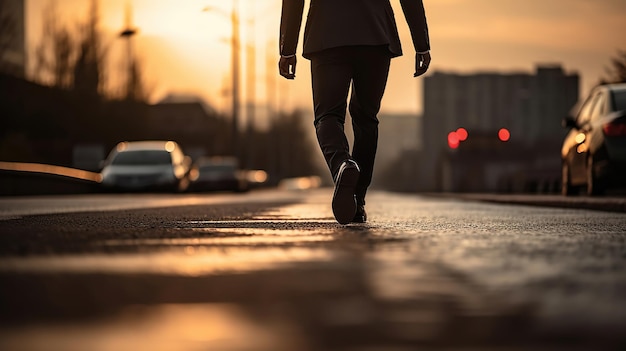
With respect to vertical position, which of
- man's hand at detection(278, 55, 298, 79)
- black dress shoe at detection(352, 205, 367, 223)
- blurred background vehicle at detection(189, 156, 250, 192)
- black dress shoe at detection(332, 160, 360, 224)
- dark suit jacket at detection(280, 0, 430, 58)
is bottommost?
blurred background vehicle at detection(189, 156, 250, 192)

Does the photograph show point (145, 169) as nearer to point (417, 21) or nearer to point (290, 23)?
point (417, 21)

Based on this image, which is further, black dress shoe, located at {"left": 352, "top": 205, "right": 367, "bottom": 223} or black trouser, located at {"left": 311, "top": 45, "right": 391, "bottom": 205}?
black dress shoe, located at {"left": 352, "top": 205, "right": 367, "bottom": 223}

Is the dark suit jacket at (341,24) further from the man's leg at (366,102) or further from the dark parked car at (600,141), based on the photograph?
the dark parked car at (600,141)

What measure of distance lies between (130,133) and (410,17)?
63.5 metres

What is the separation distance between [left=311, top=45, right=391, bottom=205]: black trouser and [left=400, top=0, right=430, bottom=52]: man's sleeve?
42 cm

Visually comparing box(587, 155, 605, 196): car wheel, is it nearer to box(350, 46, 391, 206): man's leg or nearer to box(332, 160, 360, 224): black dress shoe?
box(350, 46, 391, 206): man's leg

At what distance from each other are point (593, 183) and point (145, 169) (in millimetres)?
16625

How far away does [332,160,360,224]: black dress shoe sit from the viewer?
22.4 ft

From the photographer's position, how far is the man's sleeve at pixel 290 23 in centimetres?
771

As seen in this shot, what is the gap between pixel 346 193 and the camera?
6.82 metres

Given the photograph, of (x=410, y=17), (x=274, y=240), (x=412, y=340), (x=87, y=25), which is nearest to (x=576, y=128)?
(x=410, y=17)

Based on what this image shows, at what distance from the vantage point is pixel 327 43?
7367mm

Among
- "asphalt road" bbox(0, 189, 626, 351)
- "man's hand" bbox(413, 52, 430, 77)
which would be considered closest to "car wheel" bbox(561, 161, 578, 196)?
"man's hand" bbox(413, 52, 430, 77)

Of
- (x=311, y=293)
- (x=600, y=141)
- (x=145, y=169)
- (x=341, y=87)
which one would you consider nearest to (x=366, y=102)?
(x=341, y=87)
